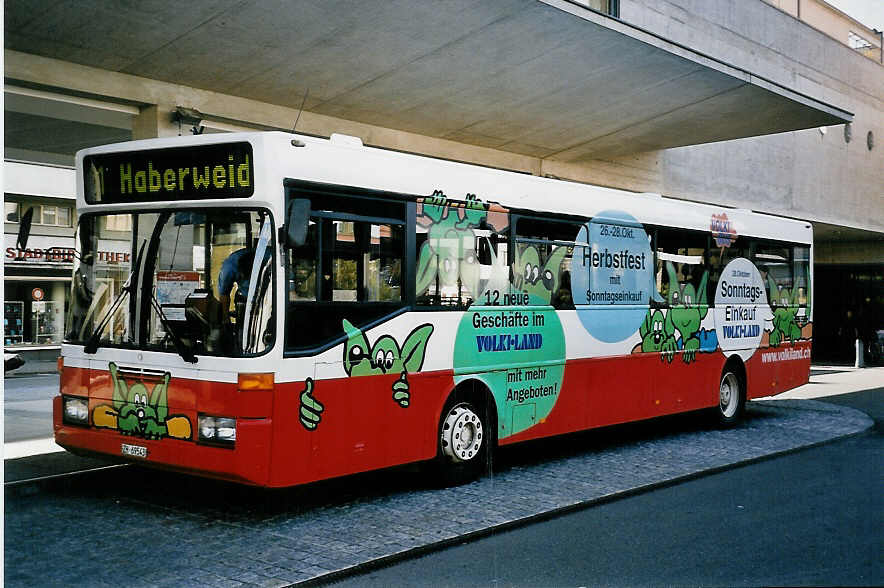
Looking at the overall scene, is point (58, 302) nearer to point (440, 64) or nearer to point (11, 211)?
point (11, 211)

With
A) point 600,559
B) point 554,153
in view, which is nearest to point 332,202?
point 600,559

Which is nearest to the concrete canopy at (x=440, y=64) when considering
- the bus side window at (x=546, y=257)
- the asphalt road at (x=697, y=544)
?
the bus side window at (x=546, y=257)

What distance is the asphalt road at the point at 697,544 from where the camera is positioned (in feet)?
19.7

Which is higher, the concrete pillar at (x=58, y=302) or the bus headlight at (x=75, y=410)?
the concrete pillar at (x=58, y=302)

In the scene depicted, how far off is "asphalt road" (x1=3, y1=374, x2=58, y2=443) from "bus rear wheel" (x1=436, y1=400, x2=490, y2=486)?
20.1 feet

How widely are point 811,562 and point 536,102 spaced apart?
427 inches

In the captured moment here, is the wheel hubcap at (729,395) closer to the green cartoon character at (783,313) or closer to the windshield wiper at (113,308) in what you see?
the green cartoon character at (783,313)

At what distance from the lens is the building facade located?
11.8 metres

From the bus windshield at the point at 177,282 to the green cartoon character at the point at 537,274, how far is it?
10.5 ft

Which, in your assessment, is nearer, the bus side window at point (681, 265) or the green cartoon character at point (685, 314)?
the bus side window at point (681, 265)

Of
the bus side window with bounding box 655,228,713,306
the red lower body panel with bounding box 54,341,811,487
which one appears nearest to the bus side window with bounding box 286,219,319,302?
the red lower body panel with bounding box 54,341,811,487

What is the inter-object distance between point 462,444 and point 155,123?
21.8 feet

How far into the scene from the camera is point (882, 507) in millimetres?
8109

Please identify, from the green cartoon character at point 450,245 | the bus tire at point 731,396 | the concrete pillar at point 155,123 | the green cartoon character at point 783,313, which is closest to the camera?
the green cartoon character at point 450,245
